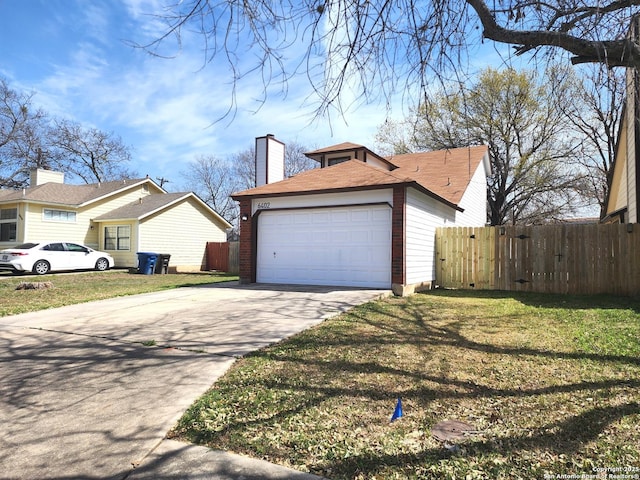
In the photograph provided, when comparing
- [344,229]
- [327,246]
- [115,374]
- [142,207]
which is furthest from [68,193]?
[115,374]

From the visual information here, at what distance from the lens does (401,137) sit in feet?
87.1

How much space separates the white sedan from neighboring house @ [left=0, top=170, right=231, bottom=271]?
164 cm

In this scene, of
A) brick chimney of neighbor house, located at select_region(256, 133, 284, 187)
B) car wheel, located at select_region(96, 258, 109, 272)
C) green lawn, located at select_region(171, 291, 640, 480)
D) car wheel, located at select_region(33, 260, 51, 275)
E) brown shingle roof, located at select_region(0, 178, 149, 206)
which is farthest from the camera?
brown shingle roof, located at select_region(0, 178, 149, 206)

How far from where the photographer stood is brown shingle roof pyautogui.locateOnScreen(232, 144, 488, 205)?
36.0 ft

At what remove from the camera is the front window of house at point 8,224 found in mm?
19938

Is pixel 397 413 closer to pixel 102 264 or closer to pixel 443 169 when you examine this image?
pixel 443 169

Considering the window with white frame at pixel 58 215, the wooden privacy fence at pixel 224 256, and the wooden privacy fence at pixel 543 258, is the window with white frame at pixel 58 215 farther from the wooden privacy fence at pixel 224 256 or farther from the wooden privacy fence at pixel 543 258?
the wooden privacy fence at pixel 543 258

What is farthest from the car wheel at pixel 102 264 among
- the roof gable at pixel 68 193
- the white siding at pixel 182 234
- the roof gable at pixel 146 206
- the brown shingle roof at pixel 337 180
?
the brown shingle roof at pixel 337 180

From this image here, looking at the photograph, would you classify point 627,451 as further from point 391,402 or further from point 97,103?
point 97,103

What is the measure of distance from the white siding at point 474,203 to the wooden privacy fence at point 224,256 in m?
11.3

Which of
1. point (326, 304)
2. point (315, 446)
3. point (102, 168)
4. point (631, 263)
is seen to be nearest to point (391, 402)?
point (315, 446)

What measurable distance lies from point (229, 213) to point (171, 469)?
40.4 meters

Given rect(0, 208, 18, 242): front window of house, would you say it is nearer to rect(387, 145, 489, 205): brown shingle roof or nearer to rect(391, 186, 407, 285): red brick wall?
rect(387, 145, 489, 205): brown shingle roof

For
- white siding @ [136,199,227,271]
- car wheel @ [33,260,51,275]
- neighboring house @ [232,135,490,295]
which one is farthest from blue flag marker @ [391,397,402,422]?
white siding @ [136,199,227,271]
